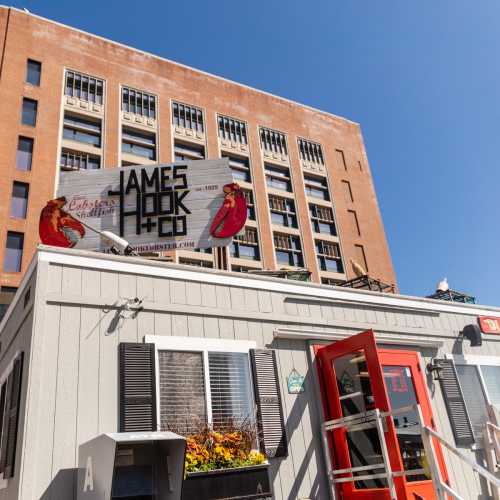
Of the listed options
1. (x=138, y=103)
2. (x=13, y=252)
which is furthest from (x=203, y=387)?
(x=138, y=103)

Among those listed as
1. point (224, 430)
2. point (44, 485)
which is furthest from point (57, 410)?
point (224, 430)

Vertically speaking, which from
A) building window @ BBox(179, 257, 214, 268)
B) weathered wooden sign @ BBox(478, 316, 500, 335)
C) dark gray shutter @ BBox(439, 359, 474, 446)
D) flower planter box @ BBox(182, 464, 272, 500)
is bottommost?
flower planter box @ BBox(182, 464, 272, 500)

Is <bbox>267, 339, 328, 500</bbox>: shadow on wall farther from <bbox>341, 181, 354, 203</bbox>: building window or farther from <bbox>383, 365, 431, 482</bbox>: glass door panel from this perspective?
<bbox>341, 181, 354, 203</bbox>: building window

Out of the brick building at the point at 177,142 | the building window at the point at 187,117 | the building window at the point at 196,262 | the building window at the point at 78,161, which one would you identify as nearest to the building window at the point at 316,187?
the brick building at the point at 177,142

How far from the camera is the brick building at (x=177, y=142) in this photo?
3030 centimetres

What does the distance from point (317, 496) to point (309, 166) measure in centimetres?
3761

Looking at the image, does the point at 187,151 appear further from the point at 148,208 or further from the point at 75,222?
the point at 75,222

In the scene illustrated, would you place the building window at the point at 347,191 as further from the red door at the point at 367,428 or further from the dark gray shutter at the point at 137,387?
the dark gray shutter at the point at 137,387

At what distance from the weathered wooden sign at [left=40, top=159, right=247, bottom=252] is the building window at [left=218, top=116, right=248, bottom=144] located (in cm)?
2699

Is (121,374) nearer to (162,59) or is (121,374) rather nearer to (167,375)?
(167,375)

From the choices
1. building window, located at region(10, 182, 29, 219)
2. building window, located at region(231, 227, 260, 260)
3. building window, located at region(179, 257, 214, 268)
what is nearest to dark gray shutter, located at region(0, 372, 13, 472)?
building window, located at region(10, 182, 29, 219)

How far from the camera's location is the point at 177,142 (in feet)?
121

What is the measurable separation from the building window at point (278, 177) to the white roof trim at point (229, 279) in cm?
3019

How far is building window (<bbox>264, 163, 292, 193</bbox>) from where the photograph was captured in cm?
4050
